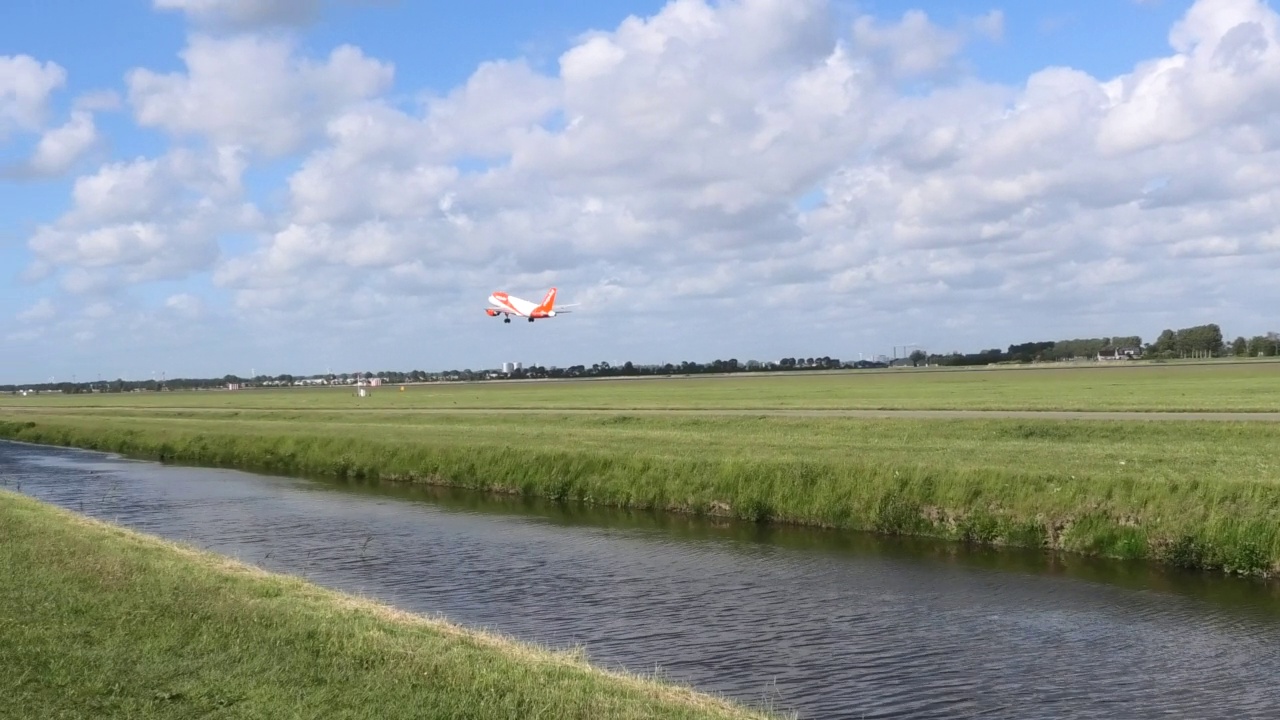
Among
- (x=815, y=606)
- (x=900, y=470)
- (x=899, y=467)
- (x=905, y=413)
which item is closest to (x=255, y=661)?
(x=815, y=606)

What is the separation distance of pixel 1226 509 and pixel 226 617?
70.4ft

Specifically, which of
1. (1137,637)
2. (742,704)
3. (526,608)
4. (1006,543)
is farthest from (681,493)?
(742,704)

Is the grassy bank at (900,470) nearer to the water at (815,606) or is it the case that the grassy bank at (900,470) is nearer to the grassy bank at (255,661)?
the water at (815,606)

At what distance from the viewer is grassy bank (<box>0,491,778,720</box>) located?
37.1 feet

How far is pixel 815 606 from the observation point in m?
21.5

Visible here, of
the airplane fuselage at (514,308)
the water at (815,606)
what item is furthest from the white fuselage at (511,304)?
the water at (815,606)

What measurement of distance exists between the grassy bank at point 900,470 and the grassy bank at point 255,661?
16.3 metres

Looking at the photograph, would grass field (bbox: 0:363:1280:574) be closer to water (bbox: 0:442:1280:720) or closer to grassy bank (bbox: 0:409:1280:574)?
grassy bank (bbox: 0:409:1280:574)

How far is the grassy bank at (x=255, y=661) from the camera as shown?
1130 centimetres

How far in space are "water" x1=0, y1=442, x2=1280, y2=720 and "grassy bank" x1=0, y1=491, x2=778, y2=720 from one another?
118 inches

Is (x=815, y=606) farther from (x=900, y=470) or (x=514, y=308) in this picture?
(x=514, y=308)

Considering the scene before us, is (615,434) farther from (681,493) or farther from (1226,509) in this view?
(1226,509)

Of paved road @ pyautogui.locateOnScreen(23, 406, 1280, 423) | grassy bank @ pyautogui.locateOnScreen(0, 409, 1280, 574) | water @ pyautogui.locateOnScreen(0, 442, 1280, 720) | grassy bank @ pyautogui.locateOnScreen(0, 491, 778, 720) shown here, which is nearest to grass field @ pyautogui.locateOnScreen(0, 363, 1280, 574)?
grassy bank @ pyautogui.locateOnScreen(0, 409, 1280, 574)

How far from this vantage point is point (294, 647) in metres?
13.7
